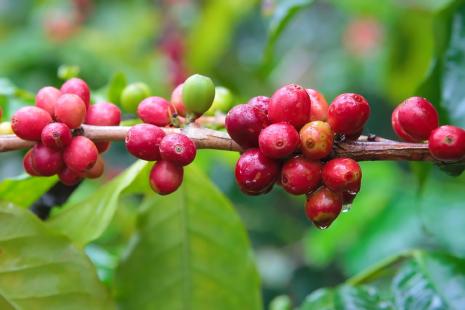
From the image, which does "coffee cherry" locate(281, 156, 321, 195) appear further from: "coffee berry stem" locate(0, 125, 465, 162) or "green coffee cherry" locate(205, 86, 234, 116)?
"green coffee cherry" locate(205, 86, 234, 116)

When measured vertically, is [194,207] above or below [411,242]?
above

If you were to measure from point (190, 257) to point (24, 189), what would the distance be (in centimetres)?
28

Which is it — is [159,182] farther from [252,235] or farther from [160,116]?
[252,235]

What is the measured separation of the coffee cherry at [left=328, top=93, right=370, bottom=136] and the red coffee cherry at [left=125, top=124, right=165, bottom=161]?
20cm

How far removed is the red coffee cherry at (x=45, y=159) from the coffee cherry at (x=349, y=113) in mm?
331

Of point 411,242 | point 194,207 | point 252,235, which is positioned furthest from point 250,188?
point 252,235

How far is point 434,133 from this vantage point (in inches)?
28.0

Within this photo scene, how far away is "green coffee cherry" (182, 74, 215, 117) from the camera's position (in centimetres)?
81

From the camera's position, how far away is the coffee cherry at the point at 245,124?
2.43 ft

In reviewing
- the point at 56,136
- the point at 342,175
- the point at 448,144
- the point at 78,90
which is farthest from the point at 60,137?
the point at 448,144

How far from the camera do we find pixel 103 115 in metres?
0.85

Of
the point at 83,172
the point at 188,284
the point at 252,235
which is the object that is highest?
the point at 83,172

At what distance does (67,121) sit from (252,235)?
2367mm

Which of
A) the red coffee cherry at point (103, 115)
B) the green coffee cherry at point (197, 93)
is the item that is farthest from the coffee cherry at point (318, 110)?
the red coffee cherry at point (103, 115)
